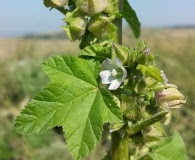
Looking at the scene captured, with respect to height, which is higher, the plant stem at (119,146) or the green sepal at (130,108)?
the green sepal at (130,108)

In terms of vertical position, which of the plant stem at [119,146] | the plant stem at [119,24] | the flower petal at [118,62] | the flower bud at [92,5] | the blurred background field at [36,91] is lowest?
the blurred background field at [36,91]

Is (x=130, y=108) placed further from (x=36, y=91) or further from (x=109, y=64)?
(x=36, y=91)

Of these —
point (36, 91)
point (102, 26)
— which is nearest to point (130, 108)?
point (102, 26)

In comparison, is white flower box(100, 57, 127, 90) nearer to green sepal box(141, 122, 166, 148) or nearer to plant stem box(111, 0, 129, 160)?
plant stem box(111, 0, 129, 160)

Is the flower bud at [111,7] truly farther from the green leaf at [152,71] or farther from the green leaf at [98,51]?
the green leaf at [152,71]

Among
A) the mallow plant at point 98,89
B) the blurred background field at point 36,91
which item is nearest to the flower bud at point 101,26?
the mallow plant at point 98,89

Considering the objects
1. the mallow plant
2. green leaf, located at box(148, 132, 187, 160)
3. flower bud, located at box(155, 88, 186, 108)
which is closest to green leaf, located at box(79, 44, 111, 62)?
the mallow plant

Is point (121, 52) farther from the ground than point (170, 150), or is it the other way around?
point (121, 52)

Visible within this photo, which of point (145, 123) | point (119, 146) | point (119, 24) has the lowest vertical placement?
point (119, 146)
